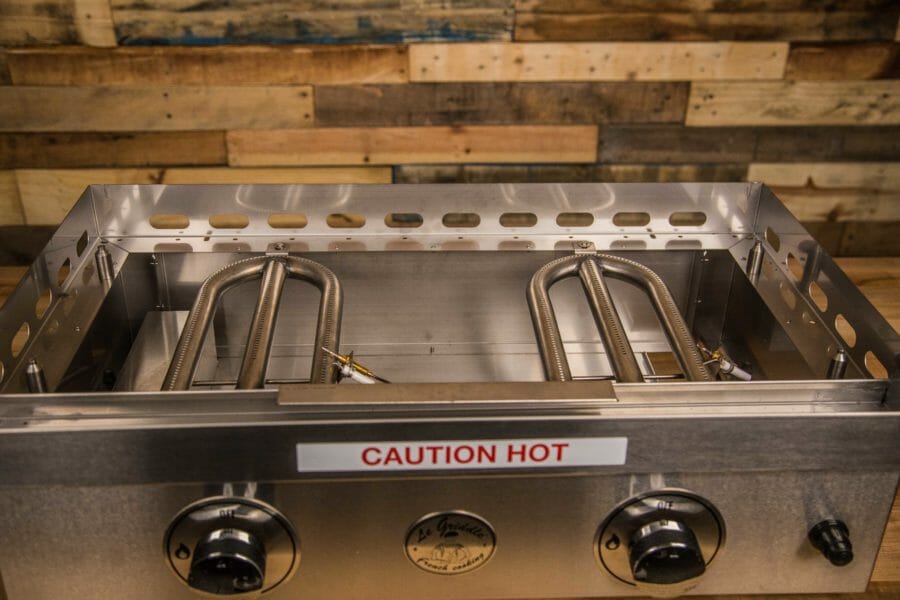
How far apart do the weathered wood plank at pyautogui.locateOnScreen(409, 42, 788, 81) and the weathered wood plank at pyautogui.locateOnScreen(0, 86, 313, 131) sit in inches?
9.1

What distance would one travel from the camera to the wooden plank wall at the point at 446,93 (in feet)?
4.69

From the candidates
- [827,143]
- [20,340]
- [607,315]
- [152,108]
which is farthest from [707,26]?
[20,340]

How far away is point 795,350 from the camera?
953 millimetres

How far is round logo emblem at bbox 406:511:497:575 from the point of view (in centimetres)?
75

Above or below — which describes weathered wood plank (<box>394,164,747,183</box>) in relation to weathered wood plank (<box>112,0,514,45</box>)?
below

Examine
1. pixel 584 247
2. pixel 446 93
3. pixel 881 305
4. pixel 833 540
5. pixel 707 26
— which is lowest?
pixel 881 305

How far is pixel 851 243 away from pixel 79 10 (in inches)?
55.3

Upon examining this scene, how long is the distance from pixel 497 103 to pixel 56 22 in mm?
720

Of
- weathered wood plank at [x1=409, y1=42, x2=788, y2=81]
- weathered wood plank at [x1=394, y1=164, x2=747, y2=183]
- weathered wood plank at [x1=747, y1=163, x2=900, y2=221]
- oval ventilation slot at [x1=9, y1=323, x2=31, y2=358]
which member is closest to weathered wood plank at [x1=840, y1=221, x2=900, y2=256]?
weathered wood plank at [x1=747, y1=163, x2=900, y2=221]

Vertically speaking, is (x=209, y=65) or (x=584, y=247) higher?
(x=209, y=65)

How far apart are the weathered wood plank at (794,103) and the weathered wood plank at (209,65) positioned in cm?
53

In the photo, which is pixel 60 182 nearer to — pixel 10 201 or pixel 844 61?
pixel 10 201

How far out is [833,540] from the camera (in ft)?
2.44

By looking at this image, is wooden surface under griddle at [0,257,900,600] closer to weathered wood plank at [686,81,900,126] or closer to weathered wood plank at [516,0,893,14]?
weathered wood plank at [686,81,900,126]
